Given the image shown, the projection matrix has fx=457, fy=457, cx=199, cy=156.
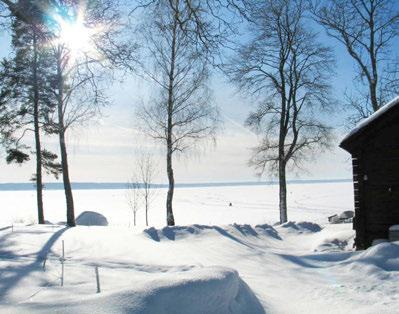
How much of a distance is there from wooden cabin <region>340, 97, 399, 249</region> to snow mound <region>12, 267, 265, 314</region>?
28.8 feet

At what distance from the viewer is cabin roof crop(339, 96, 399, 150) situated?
13555 millimetres

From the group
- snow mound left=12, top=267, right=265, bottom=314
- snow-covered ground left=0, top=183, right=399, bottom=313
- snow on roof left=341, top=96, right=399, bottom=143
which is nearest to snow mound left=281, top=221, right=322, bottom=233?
snow-covered ground left=0, top=183, right=399, bottom=313

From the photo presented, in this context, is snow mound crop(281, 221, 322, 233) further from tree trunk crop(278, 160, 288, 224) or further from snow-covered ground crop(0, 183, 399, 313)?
snow-covered ground crop(0, 183, 399, 313)

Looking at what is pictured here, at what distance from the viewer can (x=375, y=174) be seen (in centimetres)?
1441

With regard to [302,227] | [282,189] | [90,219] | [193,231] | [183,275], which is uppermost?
[282,189]

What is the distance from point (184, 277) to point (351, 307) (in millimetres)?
2683

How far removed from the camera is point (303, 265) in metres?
11.1

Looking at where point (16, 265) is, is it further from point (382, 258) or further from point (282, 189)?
point (282, 189)

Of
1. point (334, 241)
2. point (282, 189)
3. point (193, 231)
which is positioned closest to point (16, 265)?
point (193, 231)

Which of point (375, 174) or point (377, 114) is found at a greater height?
point (377, 114)

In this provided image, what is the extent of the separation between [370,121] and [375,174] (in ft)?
5.80

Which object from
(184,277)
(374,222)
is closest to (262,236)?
(374,222)

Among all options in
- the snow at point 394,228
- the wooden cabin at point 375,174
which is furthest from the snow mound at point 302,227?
the snow at point 394,228

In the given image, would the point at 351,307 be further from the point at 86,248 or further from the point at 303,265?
the point at 86,248
